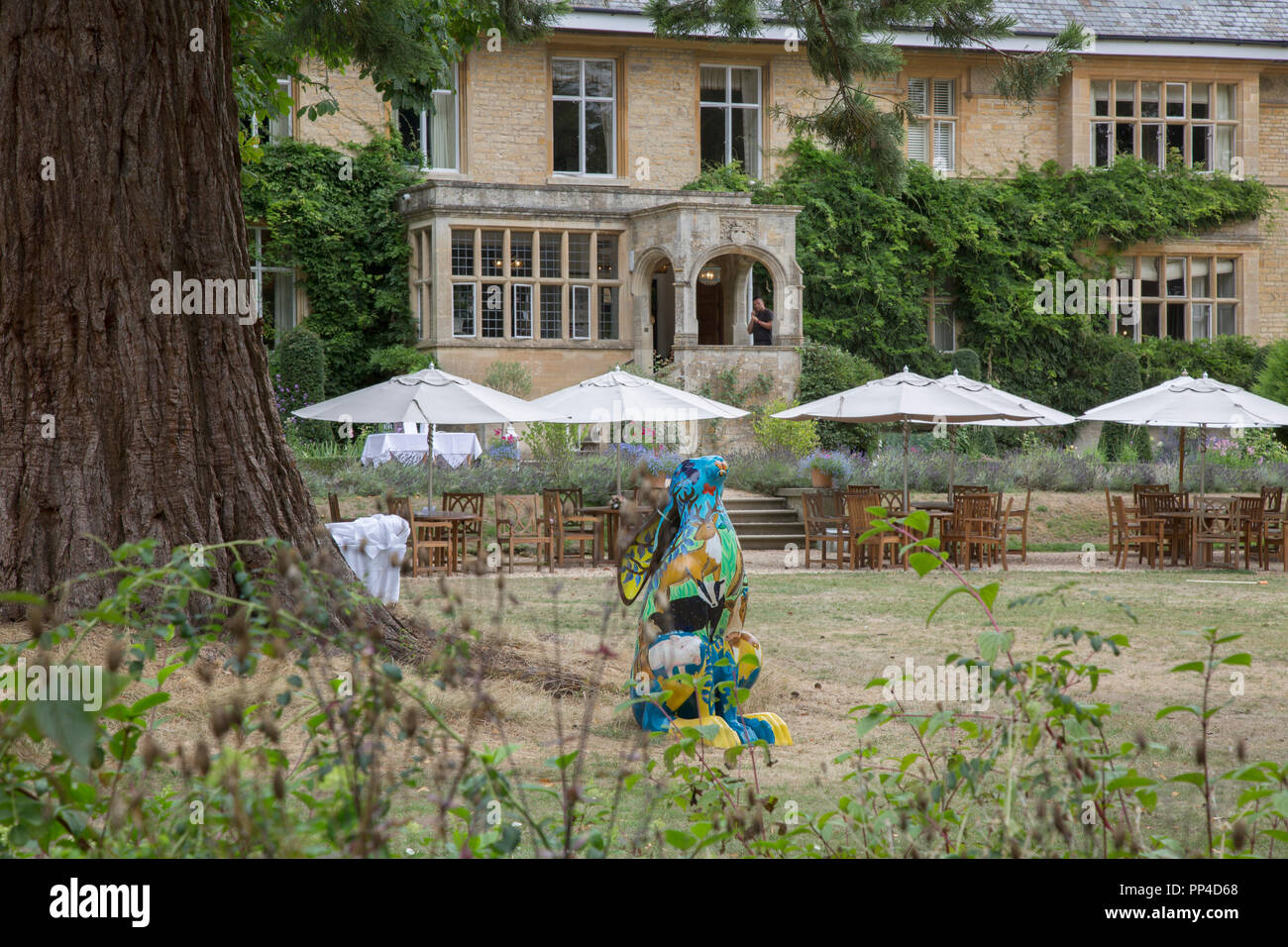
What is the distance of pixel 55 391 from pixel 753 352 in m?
18.5

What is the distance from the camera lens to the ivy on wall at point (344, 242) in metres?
24.0

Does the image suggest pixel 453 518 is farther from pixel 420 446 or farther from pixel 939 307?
pixel 939 307

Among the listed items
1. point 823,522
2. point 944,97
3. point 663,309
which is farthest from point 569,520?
point 944,97

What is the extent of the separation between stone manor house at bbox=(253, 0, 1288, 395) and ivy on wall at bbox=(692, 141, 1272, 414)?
55cm

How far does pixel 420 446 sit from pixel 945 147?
553 inches

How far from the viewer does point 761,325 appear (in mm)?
23562

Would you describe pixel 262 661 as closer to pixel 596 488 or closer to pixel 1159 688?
pixel 1159 688

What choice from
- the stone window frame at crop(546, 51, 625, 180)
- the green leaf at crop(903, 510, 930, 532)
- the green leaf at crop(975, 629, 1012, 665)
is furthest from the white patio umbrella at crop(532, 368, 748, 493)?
the stone window frame at crop(546, 51, 625, 180)

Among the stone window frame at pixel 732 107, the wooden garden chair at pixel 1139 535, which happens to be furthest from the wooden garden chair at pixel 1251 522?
the stone window frame at pixel 732 107

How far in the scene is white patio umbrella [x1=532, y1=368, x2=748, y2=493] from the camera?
47.1 ft

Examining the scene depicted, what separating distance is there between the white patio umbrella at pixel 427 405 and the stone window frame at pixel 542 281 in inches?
368

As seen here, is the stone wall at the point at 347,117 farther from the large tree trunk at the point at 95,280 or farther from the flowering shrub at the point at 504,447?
the large tree trunk at the point at 95,280
